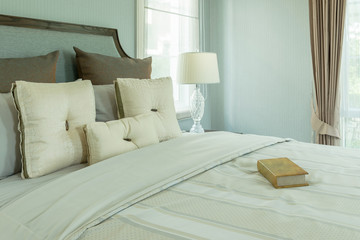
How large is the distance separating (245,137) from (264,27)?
6.11ft

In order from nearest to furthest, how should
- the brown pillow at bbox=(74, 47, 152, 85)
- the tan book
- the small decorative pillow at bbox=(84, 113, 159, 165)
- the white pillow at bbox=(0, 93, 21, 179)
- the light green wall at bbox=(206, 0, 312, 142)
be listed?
the tan book → the white pillow at bbox=(0, 93, 21, 179) → the small decorative pillow at bbox=(84, 113, 159, 165) → the brown pillow at bbox=(74, 47, 152, 85) → the light green wall at bbox=(206, 0, 312, 142)

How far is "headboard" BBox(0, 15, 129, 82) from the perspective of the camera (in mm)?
1956

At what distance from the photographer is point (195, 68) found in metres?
2.84

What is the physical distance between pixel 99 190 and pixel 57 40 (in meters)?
1.36

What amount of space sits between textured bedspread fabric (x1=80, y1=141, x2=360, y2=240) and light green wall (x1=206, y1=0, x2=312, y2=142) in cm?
199

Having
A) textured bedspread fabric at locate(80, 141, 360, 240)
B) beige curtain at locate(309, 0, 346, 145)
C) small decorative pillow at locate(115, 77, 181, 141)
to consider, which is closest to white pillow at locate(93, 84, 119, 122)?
small decorative pillow at locate(115, 77, 181, 141)

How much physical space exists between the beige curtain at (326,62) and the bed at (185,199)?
1.35 metres

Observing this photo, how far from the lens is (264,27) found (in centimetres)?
353

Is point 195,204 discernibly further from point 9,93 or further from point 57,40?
point 57,40

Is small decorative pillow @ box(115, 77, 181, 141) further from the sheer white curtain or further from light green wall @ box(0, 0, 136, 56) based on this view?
the sheer white curtain

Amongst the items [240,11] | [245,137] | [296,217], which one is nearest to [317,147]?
[245,137]

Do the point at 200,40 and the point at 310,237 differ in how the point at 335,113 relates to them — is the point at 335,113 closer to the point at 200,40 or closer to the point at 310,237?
the point at 200,40

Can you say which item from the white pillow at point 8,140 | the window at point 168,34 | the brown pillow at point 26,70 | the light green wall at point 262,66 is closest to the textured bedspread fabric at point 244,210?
the white pillow at point 8,140

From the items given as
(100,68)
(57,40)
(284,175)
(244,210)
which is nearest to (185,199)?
(244,210)
